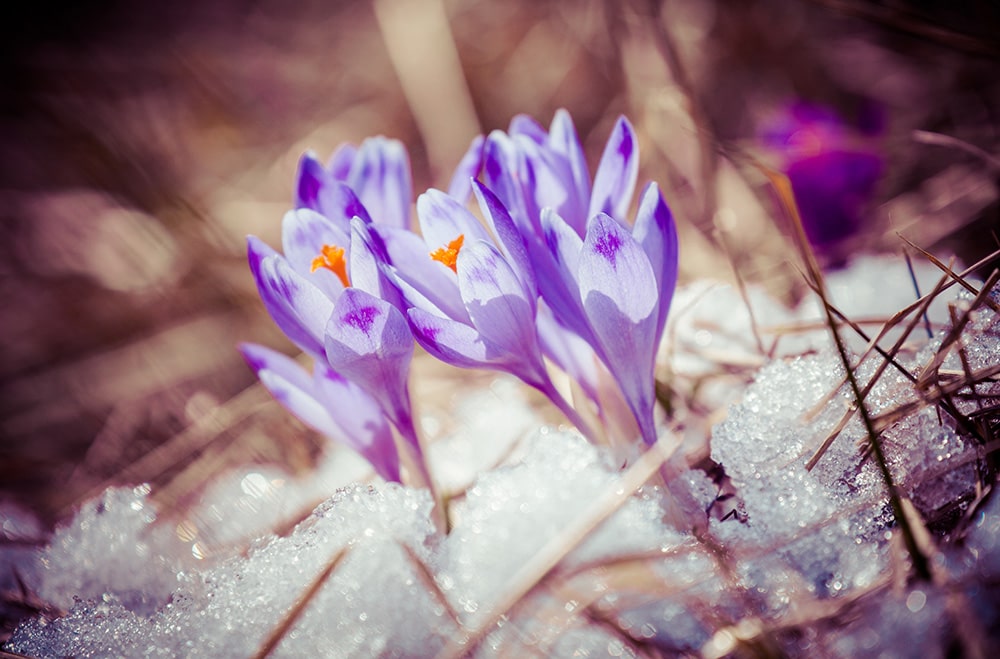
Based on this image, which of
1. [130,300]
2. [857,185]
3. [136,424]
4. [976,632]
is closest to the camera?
[976,632]

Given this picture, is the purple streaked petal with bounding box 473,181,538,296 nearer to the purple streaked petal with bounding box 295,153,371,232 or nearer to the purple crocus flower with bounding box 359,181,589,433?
the purple crocus flower with bounding box 359,181,589,433

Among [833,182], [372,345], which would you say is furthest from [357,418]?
[833,182]

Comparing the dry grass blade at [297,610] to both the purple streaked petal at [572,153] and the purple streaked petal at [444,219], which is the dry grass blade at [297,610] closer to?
the purple streaked petal at [444,219]

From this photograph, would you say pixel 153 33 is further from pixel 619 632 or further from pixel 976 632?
pixel 976 632

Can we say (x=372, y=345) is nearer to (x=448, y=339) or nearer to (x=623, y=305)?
(x=448, y=339)

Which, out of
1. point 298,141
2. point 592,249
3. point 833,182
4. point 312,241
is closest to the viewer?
point 592,249

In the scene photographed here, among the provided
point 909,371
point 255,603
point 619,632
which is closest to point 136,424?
point 255,603

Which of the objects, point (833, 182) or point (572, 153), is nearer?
point (572, 153)
